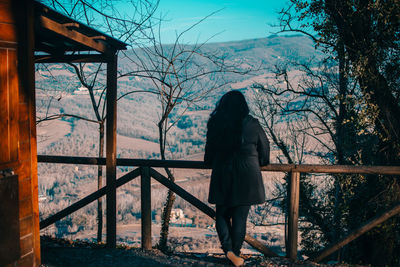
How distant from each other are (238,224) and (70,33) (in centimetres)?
250

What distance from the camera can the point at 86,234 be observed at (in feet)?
67.9

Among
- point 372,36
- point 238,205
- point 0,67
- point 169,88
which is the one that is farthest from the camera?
point 169,88

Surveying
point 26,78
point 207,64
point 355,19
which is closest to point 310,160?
point 207,64

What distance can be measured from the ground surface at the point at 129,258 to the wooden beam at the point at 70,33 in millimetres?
2351

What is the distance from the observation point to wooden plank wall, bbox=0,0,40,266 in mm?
2521

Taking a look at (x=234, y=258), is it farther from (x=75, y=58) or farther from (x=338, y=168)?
(x=75, y=58)

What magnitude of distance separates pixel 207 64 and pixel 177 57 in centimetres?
76

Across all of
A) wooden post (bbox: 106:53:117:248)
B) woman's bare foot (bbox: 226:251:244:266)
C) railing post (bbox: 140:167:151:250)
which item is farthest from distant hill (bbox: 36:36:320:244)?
woman's bare foot (bbox: 226:251:244:266)

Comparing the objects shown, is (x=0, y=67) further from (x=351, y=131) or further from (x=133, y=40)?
(x=351, y=131)

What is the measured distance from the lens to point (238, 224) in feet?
10.1

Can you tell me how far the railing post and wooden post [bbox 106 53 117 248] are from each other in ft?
1.16

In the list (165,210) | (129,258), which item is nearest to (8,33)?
(129,258)

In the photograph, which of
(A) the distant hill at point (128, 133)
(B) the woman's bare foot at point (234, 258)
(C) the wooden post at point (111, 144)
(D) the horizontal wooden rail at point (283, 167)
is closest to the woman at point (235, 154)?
(B) the woman's bare foot at point (234, 258)

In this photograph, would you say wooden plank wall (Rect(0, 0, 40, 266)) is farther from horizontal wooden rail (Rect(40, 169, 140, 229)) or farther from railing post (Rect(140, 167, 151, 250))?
railing post (Rect(140, 167, 151, 250))
